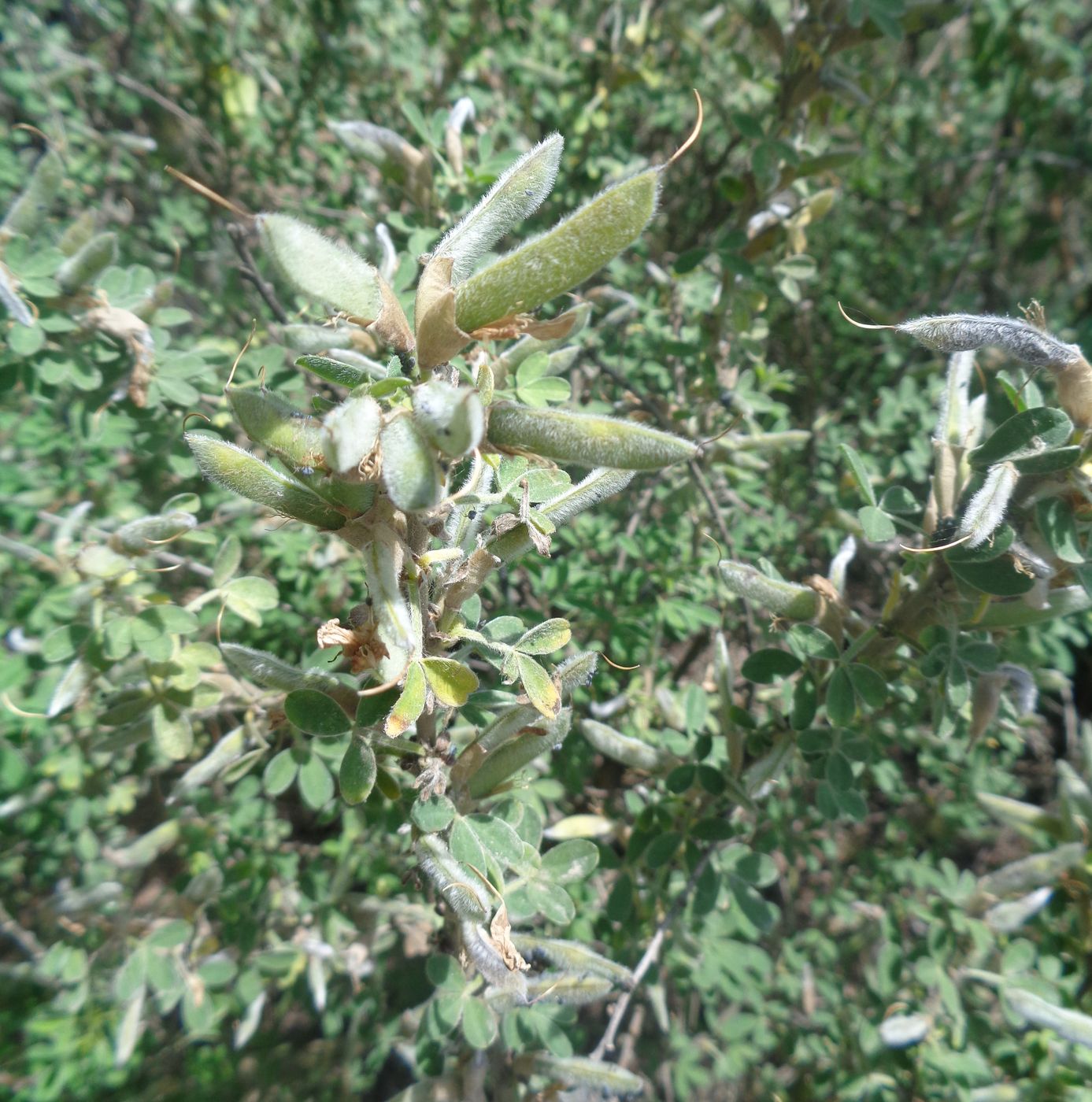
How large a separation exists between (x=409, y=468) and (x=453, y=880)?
0.51m

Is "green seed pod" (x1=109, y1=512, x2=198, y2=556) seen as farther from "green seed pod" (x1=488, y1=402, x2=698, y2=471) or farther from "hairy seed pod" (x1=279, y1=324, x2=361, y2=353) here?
"green seed pod" (x1=488, y1=402, x2=698, y2=471)

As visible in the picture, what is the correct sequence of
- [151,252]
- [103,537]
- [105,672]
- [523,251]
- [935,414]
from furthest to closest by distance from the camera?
1. [151,252]
2. [935,414]
3. [103,537]
4. [105,672]
5. [523,251]

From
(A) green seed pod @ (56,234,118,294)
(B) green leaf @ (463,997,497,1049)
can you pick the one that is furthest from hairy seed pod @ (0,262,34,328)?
(B) green leaf @ (463,997,497,1049)

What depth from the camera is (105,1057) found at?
6.66 feet

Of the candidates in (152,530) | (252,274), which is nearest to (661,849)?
(152,530)

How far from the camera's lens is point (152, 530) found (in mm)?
1229

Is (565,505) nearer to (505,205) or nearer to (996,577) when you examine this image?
(505,205)

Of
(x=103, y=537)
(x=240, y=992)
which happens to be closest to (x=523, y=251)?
(x=103, y=537)

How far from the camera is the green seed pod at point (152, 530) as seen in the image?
121cm

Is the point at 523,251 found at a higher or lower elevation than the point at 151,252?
lower

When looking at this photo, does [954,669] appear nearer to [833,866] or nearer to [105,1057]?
[833,866]

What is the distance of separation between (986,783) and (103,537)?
2.39 meters

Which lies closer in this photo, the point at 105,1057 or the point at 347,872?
the point at 347,872

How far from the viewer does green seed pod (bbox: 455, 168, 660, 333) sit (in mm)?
672
